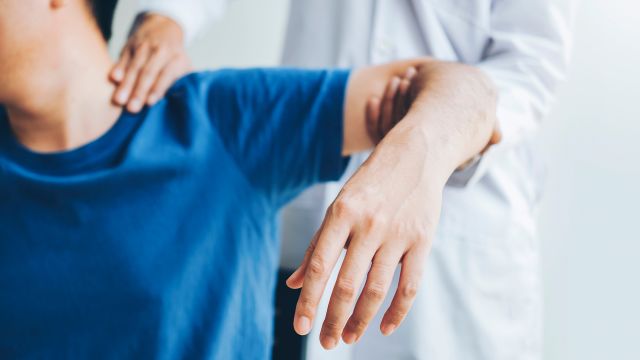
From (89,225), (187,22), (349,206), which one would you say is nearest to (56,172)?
(89,225)

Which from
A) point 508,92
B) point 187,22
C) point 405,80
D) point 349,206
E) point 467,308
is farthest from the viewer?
point 187,22

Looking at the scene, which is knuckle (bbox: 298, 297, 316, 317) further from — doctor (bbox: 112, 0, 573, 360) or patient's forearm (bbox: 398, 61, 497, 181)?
doctor (bbox: 112, 0, 573, 360)

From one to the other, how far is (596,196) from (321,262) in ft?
2.07

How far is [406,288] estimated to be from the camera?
1.54ft

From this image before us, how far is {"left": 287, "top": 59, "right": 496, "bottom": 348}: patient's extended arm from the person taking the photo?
0.45 meters

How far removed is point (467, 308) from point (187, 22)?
2.54ft

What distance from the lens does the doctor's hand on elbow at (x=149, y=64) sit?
0.85 m

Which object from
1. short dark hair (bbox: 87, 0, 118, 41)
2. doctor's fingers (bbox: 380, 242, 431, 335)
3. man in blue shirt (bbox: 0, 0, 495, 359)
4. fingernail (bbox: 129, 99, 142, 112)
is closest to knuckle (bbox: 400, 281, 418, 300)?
doctor's fingers (bbox: 380, 242, 431, 335)

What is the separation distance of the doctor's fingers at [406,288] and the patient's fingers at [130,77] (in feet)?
1.79

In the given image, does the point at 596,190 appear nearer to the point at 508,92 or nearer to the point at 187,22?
the point at 508,92

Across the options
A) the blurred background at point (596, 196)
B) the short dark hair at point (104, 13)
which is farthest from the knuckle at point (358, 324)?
the short dark hair at point (104, 13)

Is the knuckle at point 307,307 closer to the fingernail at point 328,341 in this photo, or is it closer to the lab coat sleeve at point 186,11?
the fingernail at point 328,341

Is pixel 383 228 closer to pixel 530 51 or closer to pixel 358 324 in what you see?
pixel 358 324

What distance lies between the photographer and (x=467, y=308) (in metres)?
1.00
